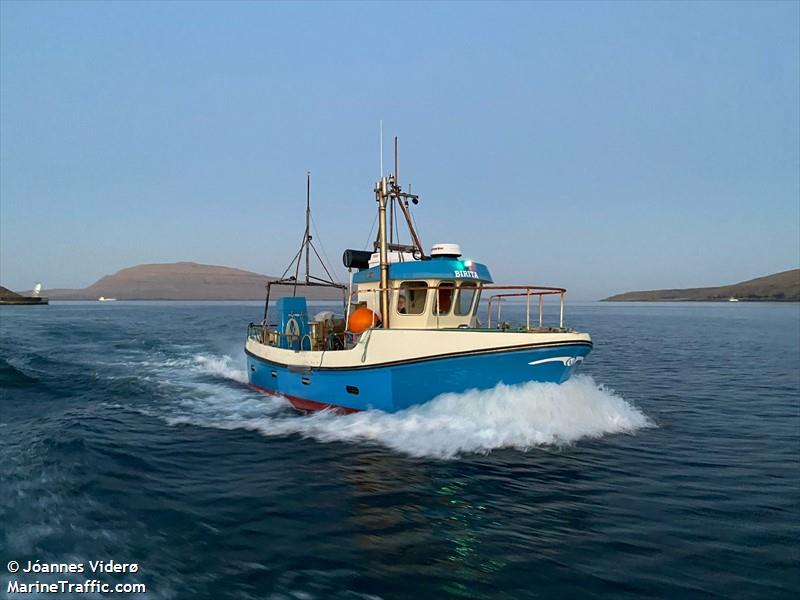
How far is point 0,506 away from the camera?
827 centimetres

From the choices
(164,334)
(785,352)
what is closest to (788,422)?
(785,352)

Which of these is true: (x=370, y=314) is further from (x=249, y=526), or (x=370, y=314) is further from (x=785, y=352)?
(x=785, y=352)

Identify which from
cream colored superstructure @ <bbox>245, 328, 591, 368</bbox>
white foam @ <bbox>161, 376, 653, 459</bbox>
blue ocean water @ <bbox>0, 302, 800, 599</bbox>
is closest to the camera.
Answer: blue ocean water @ <bbox>0, 302, 800, 599</bbox>

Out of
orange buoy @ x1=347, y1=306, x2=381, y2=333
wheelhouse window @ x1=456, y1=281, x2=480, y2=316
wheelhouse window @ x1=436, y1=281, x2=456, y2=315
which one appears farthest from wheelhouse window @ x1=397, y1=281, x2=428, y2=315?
wheelhouse window @ x1=456, y1=281, x2=480, y2=316

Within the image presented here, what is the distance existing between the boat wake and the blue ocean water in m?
0.05

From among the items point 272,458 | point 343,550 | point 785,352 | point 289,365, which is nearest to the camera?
point 343,550

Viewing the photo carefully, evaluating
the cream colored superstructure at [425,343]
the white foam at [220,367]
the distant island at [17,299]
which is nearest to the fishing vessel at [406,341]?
the cream colored superstructure at [425,343]

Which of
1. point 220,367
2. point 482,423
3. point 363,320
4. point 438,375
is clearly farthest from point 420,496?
point 220,367

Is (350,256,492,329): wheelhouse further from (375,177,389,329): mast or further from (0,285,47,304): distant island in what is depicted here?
(0,285,47,304): distant island

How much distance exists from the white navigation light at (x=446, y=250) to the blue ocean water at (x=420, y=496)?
182 inches

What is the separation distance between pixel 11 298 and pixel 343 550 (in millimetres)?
161853

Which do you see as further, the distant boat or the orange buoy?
the distant boat

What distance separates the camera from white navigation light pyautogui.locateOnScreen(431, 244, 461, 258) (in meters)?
14.6

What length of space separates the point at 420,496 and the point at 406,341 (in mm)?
4555
